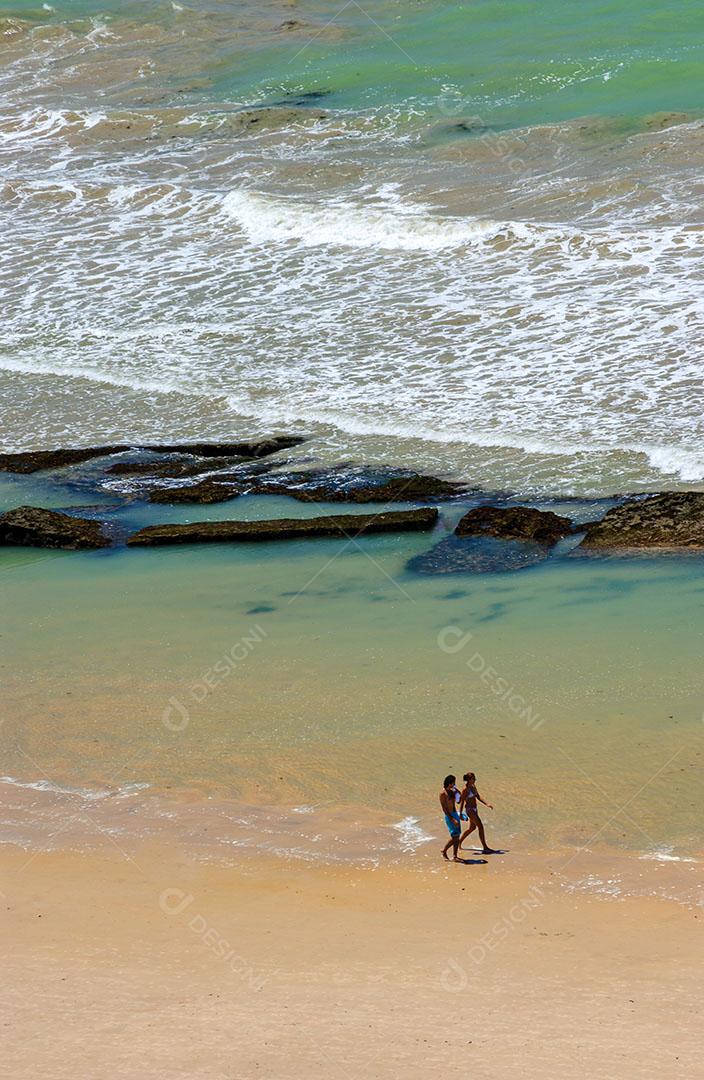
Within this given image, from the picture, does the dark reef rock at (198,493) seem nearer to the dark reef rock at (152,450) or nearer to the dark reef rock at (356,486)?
the dark reef rock at (356,486)

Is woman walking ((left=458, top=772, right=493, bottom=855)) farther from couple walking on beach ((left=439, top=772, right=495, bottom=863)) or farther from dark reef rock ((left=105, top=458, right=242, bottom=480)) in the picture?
dark reef rock ((left=105, top=458, right=242, bottom=480))

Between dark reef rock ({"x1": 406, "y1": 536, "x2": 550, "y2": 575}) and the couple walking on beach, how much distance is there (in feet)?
13.0

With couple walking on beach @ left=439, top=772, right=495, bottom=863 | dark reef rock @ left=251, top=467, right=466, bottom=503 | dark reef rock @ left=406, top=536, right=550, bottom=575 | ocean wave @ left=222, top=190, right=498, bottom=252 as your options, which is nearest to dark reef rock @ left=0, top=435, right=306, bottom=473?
dark reef rock @ left=251, top=467, right=466, bottom=503

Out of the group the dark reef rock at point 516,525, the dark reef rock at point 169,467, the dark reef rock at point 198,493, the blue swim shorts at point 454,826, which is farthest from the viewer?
the dark reef rock at point 169,467

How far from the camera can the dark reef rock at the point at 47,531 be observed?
43.5 feet

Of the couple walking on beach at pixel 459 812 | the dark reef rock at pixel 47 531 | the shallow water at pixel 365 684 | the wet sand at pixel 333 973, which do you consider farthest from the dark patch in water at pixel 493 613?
the dark reef rock at pixel 47 531

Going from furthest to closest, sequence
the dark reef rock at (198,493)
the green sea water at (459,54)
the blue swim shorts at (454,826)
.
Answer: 1. the green sea water at (459,54)
2. the dark reef rock at (198,493)
3. the blue swim shorts at (454,826)

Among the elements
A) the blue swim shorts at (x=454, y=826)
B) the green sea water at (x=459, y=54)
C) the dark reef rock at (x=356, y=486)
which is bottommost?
the dark reef rock at (x=356, y=486)

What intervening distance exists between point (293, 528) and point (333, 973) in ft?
21.0

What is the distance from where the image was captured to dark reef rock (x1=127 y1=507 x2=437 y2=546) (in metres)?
12.9

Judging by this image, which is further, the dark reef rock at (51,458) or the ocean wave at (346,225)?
the ocean wave at (346,225)

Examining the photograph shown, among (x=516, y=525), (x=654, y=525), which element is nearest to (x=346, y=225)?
(x=516, y=525)

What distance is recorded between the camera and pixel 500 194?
21.9m

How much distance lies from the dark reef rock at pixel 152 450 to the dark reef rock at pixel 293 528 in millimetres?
2312
